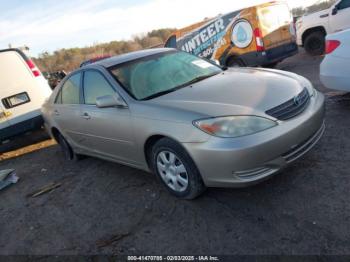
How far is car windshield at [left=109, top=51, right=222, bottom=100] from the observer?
398 cm

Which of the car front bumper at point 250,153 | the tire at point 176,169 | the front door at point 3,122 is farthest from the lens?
the front door at point 3,122

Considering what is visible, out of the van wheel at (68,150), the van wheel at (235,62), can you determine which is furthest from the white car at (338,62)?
the van wheel at (235,62)

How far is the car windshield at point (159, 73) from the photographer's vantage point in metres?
3.98

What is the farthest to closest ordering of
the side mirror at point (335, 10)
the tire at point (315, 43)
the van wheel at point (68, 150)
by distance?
the tire at point (315, 43) < the side mirror at point (335, 10) < the van wheel at point (68, 150)

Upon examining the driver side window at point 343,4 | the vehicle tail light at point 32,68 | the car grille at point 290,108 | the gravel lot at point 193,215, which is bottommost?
the gravel lot at point 193,215

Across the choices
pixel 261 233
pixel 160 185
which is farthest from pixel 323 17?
pixel 261 233

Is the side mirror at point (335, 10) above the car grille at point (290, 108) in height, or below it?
below

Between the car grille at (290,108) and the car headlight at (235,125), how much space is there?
0.37ft

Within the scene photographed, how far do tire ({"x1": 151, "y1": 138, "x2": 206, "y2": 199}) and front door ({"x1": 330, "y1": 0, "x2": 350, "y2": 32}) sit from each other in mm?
8801

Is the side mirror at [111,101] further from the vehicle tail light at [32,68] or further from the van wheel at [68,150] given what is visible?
the vehicle tail light at [32,68]

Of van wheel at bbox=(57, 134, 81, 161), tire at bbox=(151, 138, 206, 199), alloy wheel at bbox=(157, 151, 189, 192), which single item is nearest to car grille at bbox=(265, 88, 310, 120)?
tire at bbox=(151, 138, 206, 199)

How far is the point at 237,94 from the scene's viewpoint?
136 inches

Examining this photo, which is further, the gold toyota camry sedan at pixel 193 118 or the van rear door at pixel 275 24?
the van rear door at pixel 275 24

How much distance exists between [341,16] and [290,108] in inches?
329
